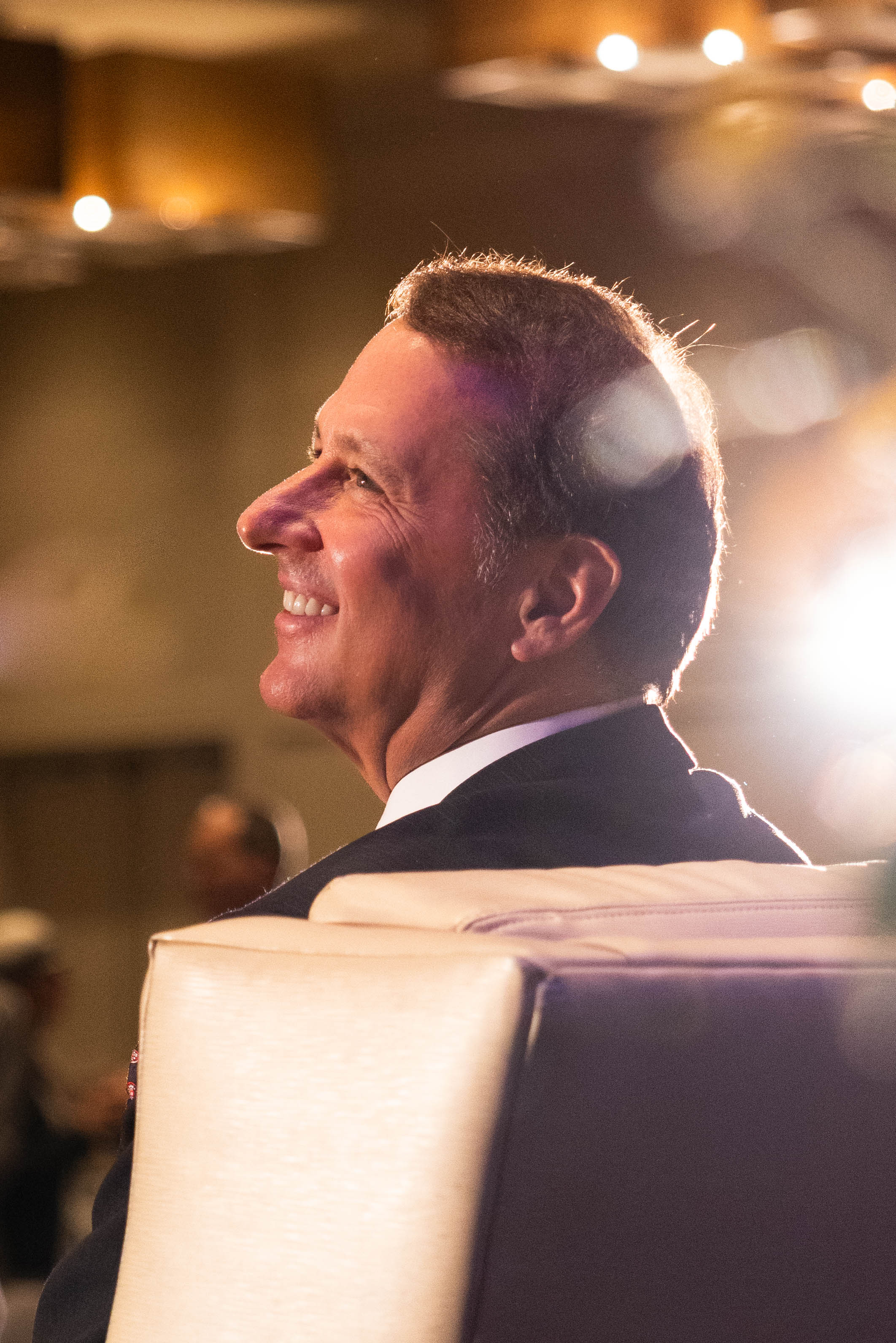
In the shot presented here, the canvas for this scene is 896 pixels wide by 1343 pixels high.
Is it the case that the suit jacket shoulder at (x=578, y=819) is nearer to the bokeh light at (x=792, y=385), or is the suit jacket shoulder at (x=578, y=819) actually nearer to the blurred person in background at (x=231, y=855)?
the blurred person in background at (x=231, y=855)

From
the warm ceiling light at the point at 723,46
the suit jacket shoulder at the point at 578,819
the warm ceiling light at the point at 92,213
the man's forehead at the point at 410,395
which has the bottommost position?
the suit jacket shoulder at the point at 578,819

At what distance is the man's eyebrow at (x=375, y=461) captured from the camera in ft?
4.11

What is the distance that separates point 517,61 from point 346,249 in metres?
3.02

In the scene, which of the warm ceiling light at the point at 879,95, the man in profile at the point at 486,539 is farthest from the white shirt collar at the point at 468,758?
the warm ceiling light at the point at 879,95

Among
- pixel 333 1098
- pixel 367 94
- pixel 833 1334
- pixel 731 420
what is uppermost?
pixel 367 94

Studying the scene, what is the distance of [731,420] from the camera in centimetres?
534

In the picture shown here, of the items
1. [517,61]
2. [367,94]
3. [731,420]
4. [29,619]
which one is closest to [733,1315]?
[517,61]

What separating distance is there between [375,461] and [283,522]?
0.09 metres

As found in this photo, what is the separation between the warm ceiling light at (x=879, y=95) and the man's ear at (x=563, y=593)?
283 cm

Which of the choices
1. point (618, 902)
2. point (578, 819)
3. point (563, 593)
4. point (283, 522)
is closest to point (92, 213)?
point (283, 522)

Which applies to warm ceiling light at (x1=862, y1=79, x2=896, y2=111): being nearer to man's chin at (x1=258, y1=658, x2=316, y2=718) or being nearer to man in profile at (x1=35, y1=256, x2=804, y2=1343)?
man in profile at (x1=35, y1=256, x2=804, y2=1343)

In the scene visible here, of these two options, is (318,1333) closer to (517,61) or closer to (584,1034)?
(584,1034)

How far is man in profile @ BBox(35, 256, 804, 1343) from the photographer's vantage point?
123 centimetres

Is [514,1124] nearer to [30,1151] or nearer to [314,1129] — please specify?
[314,1129]
